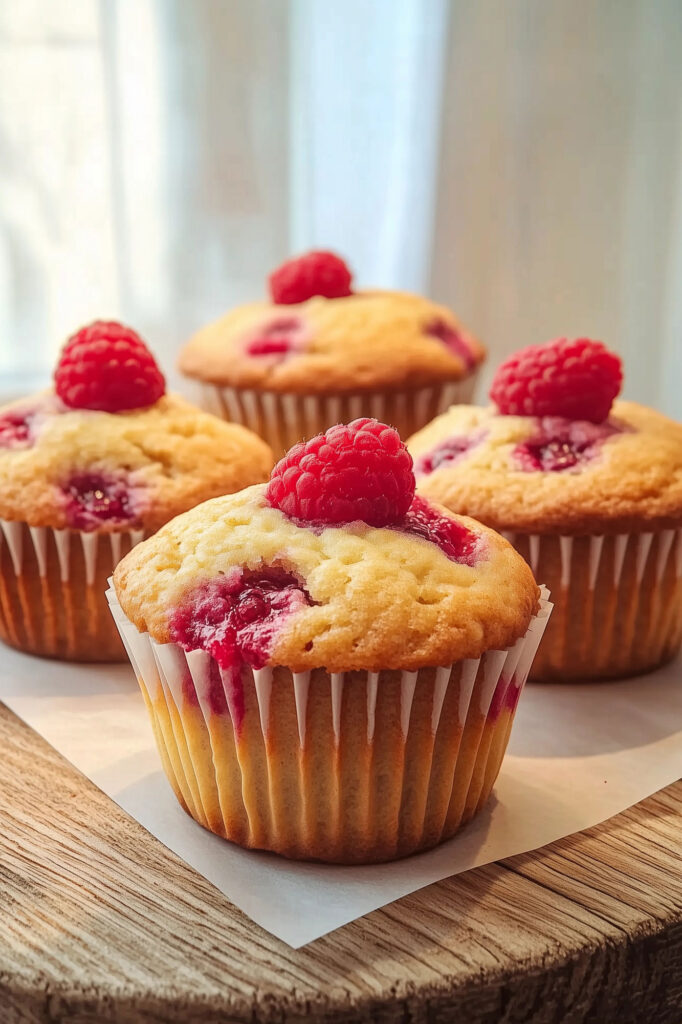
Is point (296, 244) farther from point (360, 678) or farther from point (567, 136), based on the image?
point (360, 678)

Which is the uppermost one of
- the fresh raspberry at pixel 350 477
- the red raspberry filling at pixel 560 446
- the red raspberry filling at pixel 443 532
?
the fresh raspberry at pixel 350 477

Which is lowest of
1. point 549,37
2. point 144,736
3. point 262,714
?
point 144,736

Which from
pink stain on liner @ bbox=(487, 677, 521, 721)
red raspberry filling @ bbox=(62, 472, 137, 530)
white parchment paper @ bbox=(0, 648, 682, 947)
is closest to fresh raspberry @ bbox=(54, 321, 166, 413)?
red raspberry filling @ bbox=(62, 472, 137, 530)

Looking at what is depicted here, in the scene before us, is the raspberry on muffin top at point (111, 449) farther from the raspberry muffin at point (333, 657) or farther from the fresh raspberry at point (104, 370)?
the raspberry muffin at point (333, 657)

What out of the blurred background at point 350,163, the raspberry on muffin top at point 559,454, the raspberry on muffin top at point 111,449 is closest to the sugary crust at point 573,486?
the raspberry on muffin top at point 559,454

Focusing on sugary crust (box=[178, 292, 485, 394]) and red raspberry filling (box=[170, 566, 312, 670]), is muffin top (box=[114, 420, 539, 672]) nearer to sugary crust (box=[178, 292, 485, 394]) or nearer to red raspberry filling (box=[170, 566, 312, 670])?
red raspberry filling (box=[170, 566, 312, 670])

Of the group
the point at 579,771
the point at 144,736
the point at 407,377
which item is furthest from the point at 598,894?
the point at 407,377
